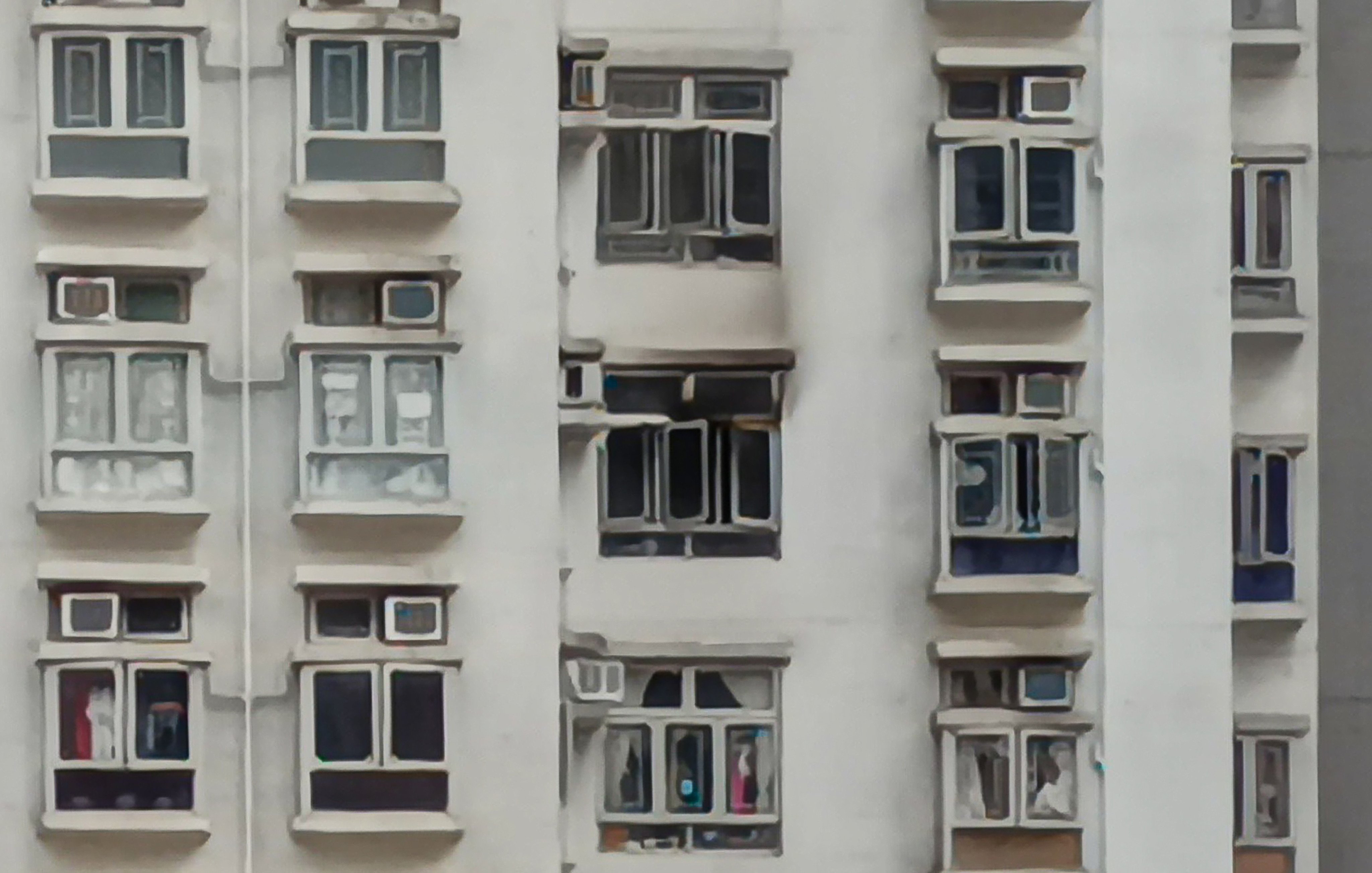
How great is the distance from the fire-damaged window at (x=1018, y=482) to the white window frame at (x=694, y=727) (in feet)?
1.35

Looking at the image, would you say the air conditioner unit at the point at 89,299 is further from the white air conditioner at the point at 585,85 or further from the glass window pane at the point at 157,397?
the white air conditioner at the point at 585,85

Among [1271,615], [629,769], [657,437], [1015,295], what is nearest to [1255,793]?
[1271,615]

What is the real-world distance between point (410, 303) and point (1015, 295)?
101 centimetres

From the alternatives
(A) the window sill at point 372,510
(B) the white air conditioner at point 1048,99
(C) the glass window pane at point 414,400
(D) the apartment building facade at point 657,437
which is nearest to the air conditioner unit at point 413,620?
(D) the apartment building facade at point 657,437

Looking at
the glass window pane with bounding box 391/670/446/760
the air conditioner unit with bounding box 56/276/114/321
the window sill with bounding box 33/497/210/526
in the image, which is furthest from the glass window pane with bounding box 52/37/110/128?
the glass window pane with bounding box 391/670/446/760

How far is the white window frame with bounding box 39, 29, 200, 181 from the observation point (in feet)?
7.42

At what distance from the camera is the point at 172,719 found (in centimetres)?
228

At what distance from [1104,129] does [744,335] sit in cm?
69

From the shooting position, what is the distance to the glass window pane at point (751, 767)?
7.64 feet

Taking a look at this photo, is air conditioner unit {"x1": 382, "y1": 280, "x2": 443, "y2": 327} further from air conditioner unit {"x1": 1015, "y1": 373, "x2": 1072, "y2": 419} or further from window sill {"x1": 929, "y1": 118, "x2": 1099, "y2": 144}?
air conditioner unit {"x1": 1015, "y1": 373, "x2": 1072, "y2": 419}

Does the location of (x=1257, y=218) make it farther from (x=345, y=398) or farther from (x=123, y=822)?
(x=123, y=822)

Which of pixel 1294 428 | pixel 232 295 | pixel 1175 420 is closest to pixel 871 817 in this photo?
pixel 1175 420

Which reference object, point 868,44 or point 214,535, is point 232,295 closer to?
point 214,535

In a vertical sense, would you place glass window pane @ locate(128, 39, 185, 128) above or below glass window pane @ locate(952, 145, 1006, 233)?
above
